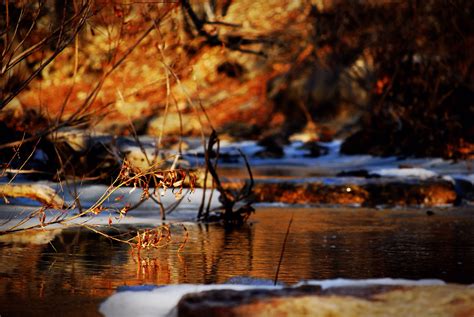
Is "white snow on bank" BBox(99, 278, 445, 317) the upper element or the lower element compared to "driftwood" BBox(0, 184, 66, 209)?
lower

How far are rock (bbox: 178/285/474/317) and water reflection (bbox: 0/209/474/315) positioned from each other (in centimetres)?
60

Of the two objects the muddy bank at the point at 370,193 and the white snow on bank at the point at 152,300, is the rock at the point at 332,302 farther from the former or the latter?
the muddy bank at the point at 370,193

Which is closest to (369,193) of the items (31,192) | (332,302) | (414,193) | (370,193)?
(370,193)

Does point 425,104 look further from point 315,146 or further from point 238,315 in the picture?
point 238,315

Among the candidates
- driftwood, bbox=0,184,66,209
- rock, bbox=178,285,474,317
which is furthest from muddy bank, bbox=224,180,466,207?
rock, bbox=178,285,474,317

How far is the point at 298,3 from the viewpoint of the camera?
31.1 m

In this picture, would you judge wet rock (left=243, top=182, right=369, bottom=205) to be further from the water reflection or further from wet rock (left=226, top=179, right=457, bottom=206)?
the water reflection

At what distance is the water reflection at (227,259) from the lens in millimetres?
3816

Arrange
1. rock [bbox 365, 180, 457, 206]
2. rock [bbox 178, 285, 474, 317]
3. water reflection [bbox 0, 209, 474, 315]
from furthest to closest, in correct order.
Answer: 1. rock [bbox 365, 180, 457, 206]
2. water reflection [bbox 0, 209, 474, 315]
3. rock [bbox 178, 285, 474, 317]

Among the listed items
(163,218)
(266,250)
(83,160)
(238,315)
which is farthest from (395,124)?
(238,315)

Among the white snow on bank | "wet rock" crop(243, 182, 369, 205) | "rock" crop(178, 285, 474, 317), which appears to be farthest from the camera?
"wet rock" crop(243, 182, 369, 205)

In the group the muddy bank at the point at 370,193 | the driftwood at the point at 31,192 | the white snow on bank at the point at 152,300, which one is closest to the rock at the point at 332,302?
the white snow on bank at the point at 152,300

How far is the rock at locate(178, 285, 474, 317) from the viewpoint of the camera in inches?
116

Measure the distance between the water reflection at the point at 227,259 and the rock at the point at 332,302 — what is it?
23.5 inches
